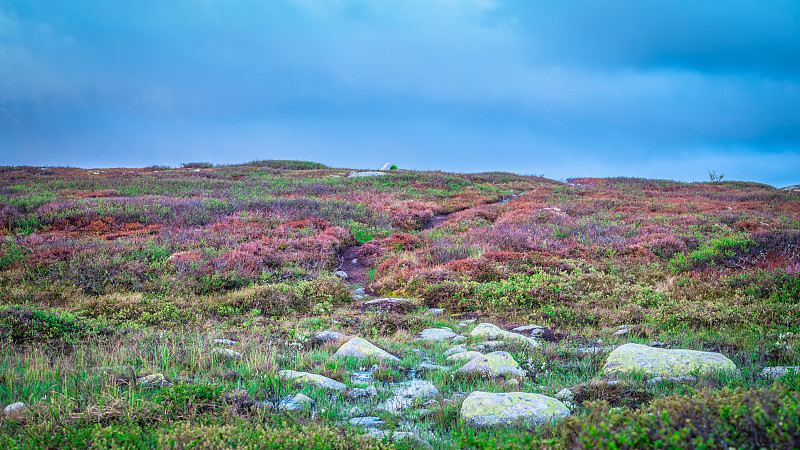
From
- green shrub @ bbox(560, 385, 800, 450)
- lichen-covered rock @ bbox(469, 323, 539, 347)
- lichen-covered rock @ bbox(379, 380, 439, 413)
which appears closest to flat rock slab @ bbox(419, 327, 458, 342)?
lichen-covered rock @ bbox(469, 323, 539, 347)

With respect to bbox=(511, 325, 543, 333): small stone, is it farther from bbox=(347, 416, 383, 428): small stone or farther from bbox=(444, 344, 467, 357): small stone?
bbox=(347, 416, 383, 428): small stone

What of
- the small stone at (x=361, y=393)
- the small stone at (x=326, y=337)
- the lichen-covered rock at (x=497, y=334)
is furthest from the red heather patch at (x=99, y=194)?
the small stone at (x=361, y=393)

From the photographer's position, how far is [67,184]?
27422mm

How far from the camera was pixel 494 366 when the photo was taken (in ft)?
18.2

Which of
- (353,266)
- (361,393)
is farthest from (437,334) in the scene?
(353,266)

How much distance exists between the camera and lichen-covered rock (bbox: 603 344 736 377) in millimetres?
5297

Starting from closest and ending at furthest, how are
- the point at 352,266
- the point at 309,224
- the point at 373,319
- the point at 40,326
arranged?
1. the point at 40,326
2. the point at 373,319
3. the point at 352,266
4. the point at 309,224

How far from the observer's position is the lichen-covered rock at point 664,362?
5297 mm

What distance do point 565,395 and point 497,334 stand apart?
2924 mm

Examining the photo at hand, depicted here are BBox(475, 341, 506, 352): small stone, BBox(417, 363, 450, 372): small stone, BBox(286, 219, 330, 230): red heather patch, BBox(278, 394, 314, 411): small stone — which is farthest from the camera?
BBox(286, 219, 330, 230): red heather patch

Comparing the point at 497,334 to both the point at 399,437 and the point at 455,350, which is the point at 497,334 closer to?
the point at 455,350

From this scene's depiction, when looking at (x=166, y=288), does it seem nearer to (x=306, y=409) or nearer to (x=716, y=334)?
(x=306, y=409)

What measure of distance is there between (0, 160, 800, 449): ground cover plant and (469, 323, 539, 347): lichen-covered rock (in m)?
0.21

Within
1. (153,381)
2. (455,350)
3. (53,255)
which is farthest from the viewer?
(53,255)
